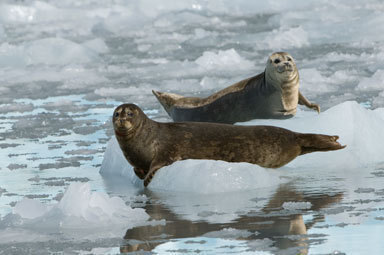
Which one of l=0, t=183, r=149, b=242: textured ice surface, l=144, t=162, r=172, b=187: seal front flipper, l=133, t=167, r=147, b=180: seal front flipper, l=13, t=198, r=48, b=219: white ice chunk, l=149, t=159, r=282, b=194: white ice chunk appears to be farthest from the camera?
l=133, t=167, r=147, b=180: seal front flipper

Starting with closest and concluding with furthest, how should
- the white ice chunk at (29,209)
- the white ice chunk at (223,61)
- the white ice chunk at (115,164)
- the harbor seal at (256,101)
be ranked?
1. the white ice chunk at (29,209)
2. the white ice chunk at (115,164)
3. the harbor seal at (256,101)
4. the white ice chunk at (223,61)

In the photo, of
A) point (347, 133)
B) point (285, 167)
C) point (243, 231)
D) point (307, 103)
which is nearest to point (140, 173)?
point (285, 167)

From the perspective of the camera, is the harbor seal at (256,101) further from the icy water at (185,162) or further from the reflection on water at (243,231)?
the reflection on water at (243,231)

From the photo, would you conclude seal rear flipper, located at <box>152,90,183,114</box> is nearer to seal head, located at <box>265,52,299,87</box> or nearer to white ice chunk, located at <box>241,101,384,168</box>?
seal head, located at <box>265,52,299,87</box>

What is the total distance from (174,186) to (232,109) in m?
3.11

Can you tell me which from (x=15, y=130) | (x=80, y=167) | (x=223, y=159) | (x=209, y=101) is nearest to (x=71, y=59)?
(x=15, y=130)

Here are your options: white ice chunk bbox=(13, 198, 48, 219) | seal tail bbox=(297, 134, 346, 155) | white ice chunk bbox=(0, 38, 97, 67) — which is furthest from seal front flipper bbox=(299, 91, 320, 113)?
white ice chunk bbox=(0, 38, 97, 67)

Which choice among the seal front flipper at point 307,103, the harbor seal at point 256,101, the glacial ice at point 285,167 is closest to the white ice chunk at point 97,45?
the harbor seal at point 256,101

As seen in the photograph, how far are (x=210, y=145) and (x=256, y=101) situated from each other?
8.18ft

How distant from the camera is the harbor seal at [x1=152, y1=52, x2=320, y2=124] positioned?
9492 mm

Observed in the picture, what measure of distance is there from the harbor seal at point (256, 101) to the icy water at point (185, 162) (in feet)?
1.14

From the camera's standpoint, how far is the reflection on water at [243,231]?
4570 millimetres

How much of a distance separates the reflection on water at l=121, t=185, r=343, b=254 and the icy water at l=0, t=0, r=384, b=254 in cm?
1

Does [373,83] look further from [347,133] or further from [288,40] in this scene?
[288,40]
